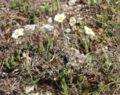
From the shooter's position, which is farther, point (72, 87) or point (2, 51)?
point (2, 51)

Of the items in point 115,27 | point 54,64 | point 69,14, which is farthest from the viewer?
point 69,14

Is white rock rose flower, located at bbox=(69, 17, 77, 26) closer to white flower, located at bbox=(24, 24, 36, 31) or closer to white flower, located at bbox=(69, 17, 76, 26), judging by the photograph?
white flower, located at bbox=(69, 17, 76, 26)

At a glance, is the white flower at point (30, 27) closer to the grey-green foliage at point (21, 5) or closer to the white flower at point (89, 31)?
the grey-green foliage at point (21, 5)

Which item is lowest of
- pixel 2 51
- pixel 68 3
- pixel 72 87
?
pixel 72 87

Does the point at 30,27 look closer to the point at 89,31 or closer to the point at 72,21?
the point at 72,21

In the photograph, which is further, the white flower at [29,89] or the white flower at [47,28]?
the white flower at [47,28]

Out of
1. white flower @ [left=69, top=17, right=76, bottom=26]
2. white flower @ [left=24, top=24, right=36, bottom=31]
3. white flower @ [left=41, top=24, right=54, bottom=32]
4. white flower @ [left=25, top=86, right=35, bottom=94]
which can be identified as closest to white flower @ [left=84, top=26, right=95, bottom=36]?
white flower @ [left=69, top=17, right=76, bottom=26]

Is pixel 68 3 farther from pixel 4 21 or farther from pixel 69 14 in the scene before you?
pixel 4 21

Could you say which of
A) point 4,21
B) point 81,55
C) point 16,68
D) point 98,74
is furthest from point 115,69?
point 4,21

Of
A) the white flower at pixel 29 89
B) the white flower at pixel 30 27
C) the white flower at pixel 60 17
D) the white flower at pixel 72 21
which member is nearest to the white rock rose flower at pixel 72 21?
the white flower at pixel 72 21

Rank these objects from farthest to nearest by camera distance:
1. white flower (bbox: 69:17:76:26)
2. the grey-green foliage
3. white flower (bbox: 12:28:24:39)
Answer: the grey-green foliage < white flower (bbox: 69:17:76:26) < white flower (bbox: 12:28:24:39)

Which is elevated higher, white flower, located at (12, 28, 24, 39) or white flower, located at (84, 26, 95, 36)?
white flower, located at (12, 28, 24, 39)
